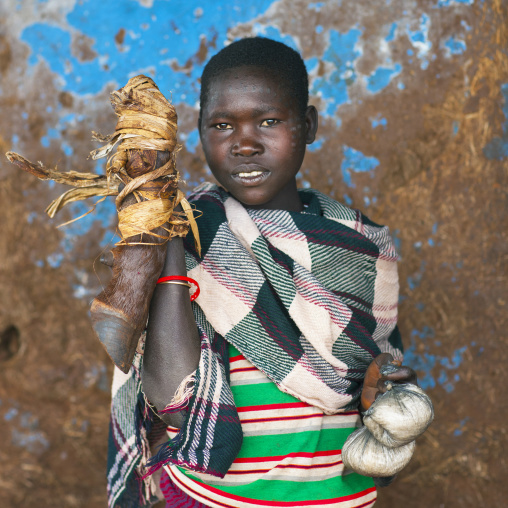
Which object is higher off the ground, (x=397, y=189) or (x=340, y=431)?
(x=397, y=189)

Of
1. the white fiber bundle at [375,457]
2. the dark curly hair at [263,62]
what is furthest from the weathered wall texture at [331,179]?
the white fiber bundle at [375,457]

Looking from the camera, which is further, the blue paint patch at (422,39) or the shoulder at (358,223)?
the blue paint patch at (422,39)

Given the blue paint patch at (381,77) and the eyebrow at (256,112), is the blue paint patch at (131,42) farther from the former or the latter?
the eyebrow at (256,112)

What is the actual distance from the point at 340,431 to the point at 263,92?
737 mm

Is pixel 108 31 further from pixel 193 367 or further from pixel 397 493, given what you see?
pixel 397 493

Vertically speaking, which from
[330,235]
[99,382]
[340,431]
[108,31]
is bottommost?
[99,382]

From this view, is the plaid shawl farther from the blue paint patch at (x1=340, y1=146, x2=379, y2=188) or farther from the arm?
the blue paint patch at (x1=340, y1=146, x2=379, y2=188)

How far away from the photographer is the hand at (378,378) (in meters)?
1.12

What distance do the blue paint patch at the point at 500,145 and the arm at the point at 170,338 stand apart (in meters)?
1.20

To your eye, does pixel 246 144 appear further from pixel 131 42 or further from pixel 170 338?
pixel 131 42

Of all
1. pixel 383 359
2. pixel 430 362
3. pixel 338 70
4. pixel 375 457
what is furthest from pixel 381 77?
pixel 375 457

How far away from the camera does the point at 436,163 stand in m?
1.87

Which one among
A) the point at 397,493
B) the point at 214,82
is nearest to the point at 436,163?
the point at 214,82

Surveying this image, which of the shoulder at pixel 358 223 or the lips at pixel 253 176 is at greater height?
the lips at pixel 253 176
